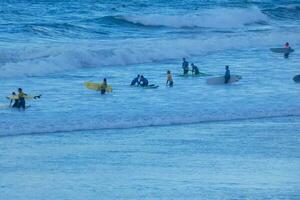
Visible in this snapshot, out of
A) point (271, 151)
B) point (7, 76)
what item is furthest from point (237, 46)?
point (271, 151)

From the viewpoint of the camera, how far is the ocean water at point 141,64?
25734mm

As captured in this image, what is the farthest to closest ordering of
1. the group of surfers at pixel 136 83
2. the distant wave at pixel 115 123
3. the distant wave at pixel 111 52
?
the distant wave at pixel 111 52
the group of surfers at pixel 136 83
the distant wave at pixel 115 123

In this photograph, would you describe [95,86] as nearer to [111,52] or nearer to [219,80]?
[219,80]

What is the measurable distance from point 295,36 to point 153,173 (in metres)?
34.4

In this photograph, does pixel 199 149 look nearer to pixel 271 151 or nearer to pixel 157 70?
pixel 271 151

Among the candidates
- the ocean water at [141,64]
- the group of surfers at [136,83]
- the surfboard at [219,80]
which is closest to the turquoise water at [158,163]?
the ocean water at [141,64]

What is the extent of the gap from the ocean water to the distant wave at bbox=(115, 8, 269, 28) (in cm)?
7

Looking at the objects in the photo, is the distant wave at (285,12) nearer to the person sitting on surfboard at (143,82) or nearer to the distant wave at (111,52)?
the distant wave at (111,52)

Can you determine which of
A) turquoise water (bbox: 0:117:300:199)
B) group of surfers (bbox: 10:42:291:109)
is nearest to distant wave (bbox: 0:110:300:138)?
turquoise water (bbox: 0:117:300:199)

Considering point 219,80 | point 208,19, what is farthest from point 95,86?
point 208,19

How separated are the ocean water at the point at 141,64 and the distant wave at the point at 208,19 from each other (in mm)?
68

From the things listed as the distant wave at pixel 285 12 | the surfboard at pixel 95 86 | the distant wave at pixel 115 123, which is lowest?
the distant wave at pixel 115 123

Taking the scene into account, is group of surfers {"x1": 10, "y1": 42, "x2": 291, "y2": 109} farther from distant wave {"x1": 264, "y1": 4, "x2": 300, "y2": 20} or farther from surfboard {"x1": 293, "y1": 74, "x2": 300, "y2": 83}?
distant wave {"x1": 264, "y1": 4, "x2": 300, "y2": 20}

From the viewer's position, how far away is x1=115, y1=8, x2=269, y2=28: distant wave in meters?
58.3
